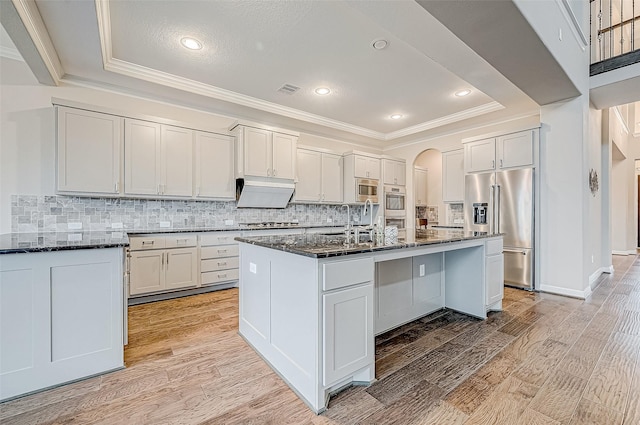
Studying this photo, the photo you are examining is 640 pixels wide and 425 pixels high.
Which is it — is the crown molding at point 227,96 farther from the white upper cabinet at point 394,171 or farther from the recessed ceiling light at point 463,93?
the recessed ceiling light at point 463,93

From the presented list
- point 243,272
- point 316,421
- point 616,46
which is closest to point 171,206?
point 243,272

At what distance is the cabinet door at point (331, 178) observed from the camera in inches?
215

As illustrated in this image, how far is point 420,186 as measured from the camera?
6.75 metres

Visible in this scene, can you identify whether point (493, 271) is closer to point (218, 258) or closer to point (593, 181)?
point (593, 181)

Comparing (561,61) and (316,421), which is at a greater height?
(561,61)

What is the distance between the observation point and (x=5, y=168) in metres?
2.93

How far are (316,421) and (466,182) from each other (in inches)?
169

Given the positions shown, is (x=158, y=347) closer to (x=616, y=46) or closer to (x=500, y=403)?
(x=500, y=403)

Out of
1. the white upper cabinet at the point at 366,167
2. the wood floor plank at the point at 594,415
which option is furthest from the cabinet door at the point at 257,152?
the wood floor plank at the point at 594,415

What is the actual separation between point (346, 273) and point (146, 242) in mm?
2883

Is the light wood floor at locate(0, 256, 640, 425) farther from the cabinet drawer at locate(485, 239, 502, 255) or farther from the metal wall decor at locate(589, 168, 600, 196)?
the metal wall decor at locate(589, 168, 600, 196)

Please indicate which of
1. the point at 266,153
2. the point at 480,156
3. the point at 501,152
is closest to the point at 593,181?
the point at 501,152

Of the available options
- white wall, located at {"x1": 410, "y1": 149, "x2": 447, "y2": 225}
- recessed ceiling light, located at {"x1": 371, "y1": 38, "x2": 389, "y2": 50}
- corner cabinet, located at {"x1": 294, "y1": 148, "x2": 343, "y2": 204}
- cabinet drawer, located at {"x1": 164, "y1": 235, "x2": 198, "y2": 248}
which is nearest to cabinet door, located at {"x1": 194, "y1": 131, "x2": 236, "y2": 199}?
cabinet drawer, located at {"x1": 164, "y1": 235, "x2": 198, "y2": 248}

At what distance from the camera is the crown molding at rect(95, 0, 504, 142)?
264 centimetres
